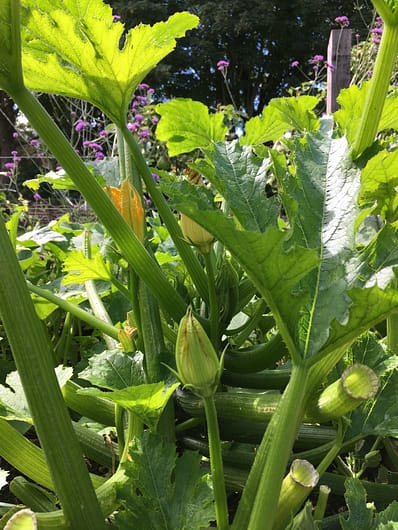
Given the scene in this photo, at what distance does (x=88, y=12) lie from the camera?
0.60m

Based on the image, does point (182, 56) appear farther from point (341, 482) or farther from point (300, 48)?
point (341, 482)

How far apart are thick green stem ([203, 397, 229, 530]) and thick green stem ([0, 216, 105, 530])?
101 millimetres

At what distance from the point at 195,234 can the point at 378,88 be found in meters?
0.22

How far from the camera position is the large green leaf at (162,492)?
0.43 meters

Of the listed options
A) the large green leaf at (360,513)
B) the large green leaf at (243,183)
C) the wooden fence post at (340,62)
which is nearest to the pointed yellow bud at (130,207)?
the large green leaf at (243,183)

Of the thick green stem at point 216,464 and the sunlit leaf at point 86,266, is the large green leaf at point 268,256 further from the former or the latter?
the sunlit leaf at point 86,266

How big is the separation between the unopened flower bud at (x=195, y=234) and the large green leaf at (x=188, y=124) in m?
0.24

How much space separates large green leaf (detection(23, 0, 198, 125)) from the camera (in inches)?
20.9

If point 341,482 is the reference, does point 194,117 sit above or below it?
above

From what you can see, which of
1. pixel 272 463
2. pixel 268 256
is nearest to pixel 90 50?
pixel 268 256

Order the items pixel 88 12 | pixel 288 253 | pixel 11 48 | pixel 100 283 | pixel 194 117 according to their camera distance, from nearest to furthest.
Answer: pixel 288 253 → pixel 11 48 → pixel 88 12 → pixel 194 117 → pixel 100 283

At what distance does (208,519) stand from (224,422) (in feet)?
0.53

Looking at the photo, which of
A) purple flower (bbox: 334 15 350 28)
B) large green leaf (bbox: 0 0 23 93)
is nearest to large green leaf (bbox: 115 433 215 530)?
large green leaf (bbox: 0 0 23 93)

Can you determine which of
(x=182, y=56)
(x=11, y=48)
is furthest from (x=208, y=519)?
(x=182, y=56)
